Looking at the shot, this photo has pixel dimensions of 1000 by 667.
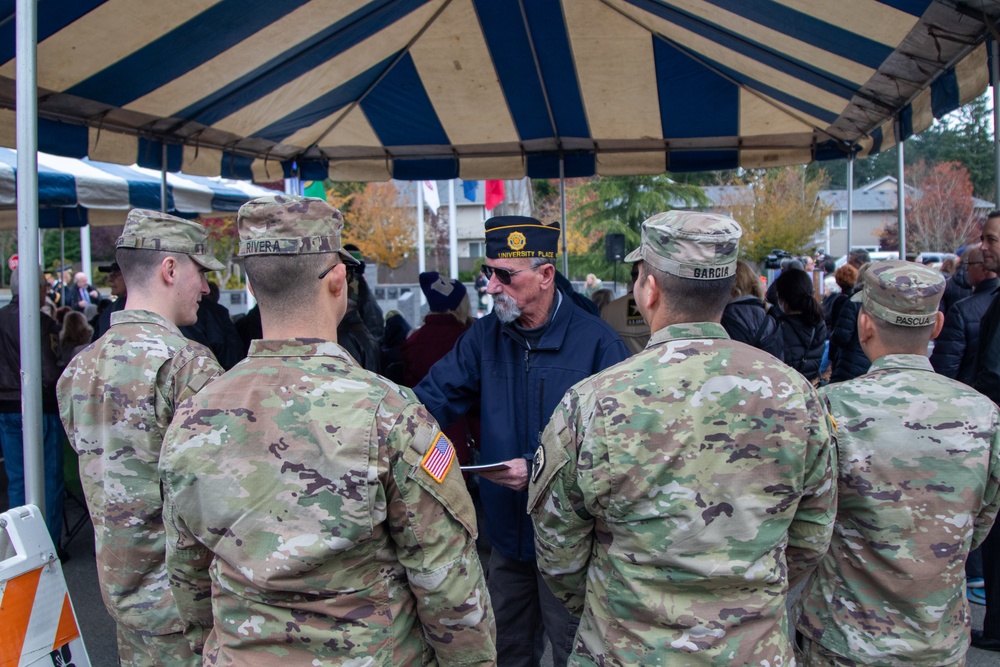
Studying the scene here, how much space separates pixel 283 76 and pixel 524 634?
11.7 ft

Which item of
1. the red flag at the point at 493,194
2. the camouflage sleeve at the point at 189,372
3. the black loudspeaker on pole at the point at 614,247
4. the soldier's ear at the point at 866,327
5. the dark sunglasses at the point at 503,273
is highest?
the red flag at the point at 493,194

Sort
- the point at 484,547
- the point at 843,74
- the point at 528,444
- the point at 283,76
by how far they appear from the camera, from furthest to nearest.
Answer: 1. the point at 484,547
2. the point at 283,76
3. the point at 843,74
4. the point at 528,444

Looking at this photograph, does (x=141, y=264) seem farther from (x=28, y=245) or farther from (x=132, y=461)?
(x=132, y=461)

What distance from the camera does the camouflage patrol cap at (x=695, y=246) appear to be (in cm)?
168

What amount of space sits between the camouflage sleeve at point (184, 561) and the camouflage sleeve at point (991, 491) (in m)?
2.07

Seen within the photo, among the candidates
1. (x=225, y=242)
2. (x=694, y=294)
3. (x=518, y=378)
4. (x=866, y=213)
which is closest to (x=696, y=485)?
(x=694, y=294)

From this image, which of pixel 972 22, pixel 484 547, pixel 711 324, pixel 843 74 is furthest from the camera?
pixel 484 547

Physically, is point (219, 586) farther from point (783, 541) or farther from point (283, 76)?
point (283, 76)

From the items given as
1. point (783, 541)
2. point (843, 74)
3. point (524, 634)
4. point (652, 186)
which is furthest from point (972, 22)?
point (652, 186)

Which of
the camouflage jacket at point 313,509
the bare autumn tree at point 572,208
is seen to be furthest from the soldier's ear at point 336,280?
the bare autumn tree at point 572,208

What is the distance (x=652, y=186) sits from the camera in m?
22.6

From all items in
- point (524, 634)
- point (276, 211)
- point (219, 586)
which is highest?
point (276, 211)

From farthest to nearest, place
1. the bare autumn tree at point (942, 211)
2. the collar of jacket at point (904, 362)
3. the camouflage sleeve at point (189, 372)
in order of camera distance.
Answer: the bare autumn tree at point (942, 211) → the camouflage sleeve at point (189, 372) → the collar of jacket at point (904, 362)

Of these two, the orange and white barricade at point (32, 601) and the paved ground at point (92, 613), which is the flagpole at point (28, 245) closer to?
the orange and white barricade at point (32, 601)
